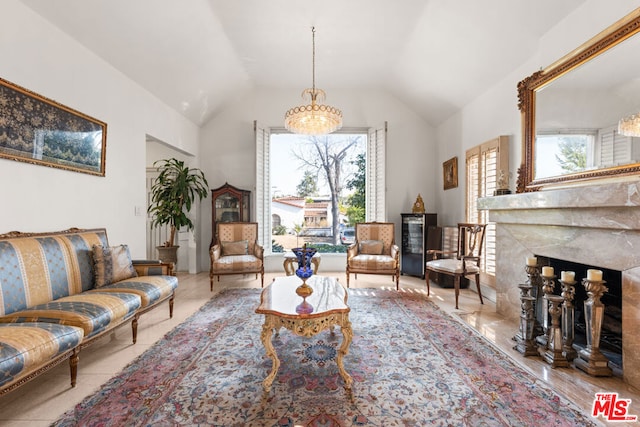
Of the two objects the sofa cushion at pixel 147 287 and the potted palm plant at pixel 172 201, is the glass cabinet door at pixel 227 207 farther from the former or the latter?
the sofa cushion at pixel 147 287

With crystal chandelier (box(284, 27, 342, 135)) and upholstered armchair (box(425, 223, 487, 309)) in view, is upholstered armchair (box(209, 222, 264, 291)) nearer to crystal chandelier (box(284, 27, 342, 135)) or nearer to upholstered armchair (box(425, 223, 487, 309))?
crystal chandelier (box(284, 27, 342, 135))

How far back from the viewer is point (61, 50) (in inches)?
109

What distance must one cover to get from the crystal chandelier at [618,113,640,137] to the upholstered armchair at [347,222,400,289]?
275cm

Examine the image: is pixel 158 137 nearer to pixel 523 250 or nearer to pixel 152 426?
pixel 152 426

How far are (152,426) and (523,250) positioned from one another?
3425 mm

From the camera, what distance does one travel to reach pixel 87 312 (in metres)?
2.06

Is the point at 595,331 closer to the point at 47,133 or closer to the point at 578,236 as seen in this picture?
the point at 578,236

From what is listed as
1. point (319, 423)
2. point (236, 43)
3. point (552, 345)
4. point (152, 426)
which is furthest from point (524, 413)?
point (236, 43)

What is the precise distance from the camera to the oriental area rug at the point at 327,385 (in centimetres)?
165

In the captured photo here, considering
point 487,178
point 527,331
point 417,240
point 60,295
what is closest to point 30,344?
point 60,295

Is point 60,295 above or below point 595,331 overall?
above

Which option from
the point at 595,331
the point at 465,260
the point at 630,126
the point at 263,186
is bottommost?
the point at 595,331

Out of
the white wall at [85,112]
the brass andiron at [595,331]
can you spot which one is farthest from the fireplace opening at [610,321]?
the white wall at [85,112]

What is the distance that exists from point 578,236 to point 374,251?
2.84 metres
